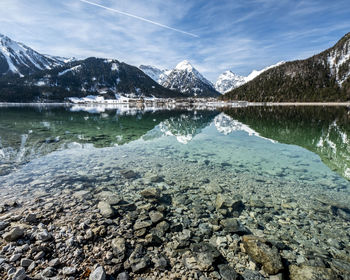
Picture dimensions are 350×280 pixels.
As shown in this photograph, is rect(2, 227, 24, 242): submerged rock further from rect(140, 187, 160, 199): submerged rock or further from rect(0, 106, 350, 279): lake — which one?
rect(140, 187, 160, 199): submerged rock

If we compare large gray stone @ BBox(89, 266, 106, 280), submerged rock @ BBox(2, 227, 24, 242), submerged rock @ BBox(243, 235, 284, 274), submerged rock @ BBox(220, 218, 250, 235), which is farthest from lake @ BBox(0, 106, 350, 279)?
submerged rock @ BBox(2, 227, 24, 242)

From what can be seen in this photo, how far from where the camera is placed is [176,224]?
8898 millimetres

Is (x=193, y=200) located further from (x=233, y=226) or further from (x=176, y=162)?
(x=176, y=162)

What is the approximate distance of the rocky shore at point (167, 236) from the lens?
6211mm

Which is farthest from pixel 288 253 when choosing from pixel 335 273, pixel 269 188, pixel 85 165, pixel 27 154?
pixel 27 154

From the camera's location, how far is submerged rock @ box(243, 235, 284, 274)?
6.43m

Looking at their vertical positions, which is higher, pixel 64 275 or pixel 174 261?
pixel 64 275

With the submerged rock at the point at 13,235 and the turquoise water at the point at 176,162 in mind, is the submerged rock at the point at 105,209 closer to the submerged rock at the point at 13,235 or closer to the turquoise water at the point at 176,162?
the submerged rock at the point at 13,235

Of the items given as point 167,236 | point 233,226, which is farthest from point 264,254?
point 167,236

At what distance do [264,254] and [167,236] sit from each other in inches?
151

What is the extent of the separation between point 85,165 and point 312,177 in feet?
66.1

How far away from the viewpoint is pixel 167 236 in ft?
26.3

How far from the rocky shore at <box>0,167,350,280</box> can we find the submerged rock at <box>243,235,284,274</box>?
0.12 ft

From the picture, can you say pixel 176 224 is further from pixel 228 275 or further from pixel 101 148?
pixel 101 148
